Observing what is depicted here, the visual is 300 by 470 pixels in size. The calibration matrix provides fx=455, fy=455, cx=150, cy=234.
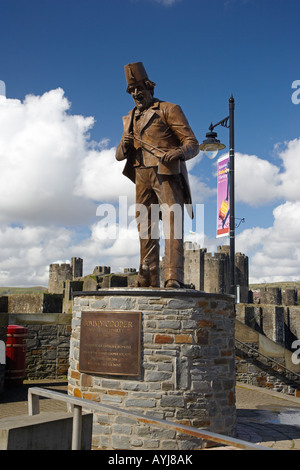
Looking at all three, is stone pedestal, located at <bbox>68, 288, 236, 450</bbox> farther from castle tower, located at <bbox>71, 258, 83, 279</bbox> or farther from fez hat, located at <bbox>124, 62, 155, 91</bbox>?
castle tower, located at <bbox>71, 258, 83, 279</bbox>

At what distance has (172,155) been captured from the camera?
617cm

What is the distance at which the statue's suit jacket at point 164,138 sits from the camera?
6.33 metres

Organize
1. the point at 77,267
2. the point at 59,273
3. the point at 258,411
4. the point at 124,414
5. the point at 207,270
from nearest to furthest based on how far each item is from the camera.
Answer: the point at 124,414, the point at 258,411, the point at 77,267, the point at 59,273, the point at 207,270

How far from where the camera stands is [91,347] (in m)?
5.93

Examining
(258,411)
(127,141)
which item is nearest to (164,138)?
(127,141)

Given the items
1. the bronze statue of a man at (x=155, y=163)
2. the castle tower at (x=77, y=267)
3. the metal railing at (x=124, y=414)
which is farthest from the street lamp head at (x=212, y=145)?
the castle tower at (x=77, y=267)

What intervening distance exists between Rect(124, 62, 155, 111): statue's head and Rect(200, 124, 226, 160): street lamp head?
4166 millimetres

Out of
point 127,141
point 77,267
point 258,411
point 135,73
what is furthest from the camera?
point 77,267

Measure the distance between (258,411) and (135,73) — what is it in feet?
20.1

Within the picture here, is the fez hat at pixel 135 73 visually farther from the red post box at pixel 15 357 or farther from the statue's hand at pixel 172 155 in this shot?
the red post box at pixel 15 357

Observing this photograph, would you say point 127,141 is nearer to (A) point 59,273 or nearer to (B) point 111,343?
(B) point 111,343

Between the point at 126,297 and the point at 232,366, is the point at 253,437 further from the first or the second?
the point at 126,297

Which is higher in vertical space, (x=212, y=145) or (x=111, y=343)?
(x=212, y=145)
